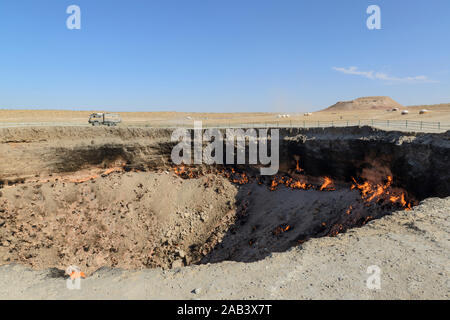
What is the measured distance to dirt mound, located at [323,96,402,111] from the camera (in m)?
82.2

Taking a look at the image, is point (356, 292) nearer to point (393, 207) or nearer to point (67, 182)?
point (393, 207)

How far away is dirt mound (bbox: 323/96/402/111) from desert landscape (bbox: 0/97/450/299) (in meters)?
68.7

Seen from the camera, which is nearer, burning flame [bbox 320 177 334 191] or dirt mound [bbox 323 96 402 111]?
burning flame [bbox 320 177 334 191]

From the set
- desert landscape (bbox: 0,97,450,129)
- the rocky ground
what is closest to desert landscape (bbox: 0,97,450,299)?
the rocky ground

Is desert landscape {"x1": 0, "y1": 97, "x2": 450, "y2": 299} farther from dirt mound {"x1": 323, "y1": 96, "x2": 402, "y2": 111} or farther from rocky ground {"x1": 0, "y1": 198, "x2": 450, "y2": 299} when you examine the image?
dirt mound {"x1": 323, "y1": 96, "x2": 402, "y2": 111}

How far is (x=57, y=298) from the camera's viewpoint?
8.30 m

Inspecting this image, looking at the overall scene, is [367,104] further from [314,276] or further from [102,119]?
[314,276]

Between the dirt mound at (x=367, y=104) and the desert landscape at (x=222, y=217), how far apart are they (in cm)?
6871

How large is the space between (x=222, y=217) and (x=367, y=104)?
78.8 m

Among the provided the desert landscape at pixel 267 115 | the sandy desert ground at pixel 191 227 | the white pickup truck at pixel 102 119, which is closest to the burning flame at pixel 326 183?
the sandy desert ground at pixel 191 227

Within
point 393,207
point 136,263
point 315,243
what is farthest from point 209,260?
point 393,207

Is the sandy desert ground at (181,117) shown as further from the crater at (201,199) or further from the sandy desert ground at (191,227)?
the sandy desert ground at (191,227)

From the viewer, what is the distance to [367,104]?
83.9m
